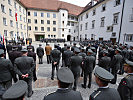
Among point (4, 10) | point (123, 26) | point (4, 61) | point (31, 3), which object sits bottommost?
point (4, 61)

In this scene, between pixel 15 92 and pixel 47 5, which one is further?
pixel 47 5

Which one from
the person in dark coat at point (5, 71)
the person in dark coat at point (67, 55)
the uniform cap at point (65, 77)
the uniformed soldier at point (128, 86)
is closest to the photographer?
the uniform cap at point (65, 77)

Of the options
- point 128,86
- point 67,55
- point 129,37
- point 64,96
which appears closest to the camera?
point 64,96

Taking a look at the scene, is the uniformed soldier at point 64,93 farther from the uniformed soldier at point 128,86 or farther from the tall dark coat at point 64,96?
the uniformed soldier at point 128,86

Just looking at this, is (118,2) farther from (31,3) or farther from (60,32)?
(31,3)

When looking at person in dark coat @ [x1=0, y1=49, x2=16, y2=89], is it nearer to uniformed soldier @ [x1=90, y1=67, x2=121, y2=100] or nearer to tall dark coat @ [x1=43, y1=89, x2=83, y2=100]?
tall dark coat @ [x1=43, y1=89, x2=83, y2=100]

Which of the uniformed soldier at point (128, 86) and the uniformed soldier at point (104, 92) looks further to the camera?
the uniformed soldier at point (128, 86)

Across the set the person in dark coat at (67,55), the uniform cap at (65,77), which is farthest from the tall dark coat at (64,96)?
the person in dark coat at (67,55)

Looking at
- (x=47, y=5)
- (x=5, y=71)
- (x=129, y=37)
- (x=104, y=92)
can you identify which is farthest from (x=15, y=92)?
(x=47, y=5)

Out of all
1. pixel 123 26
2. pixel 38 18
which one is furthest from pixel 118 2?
pixel 38 18

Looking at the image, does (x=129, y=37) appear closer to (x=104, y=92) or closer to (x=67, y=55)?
(x=67, y=55)

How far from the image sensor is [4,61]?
9.02 ft

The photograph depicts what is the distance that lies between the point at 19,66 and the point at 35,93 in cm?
149

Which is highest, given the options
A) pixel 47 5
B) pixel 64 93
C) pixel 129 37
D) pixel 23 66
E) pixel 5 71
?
pixel 47 5
